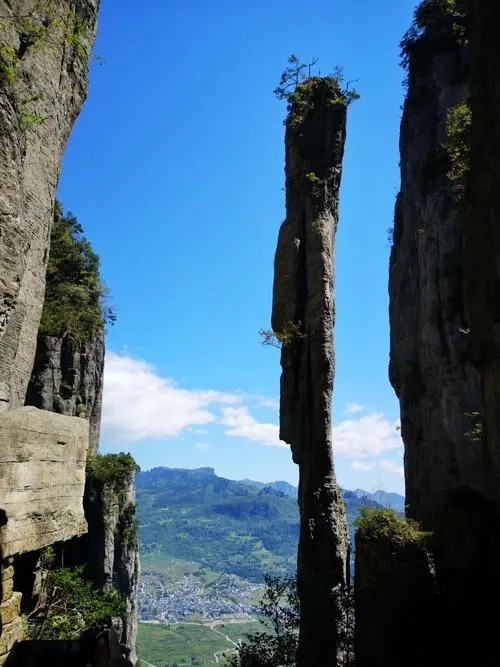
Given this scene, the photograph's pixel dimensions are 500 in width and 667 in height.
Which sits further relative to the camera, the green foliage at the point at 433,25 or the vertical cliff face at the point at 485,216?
the green foliage at the point at 433,25

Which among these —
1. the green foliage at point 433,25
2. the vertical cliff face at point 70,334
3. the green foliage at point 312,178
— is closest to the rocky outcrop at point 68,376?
the vertical cliff face at point 70,334

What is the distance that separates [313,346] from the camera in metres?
24.4

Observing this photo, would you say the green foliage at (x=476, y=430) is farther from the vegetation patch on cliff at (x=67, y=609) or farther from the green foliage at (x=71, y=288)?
the green foliage at (x=71, y=288)

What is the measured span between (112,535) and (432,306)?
903 inches

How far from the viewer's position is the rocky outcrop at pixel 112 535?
3091 centimetres

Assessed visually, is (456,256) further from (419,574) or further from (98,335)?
(98,335)

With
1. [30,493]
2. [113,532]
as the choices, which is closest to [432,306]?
[113,532]

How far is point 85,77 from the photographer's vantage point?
1235 centimetres

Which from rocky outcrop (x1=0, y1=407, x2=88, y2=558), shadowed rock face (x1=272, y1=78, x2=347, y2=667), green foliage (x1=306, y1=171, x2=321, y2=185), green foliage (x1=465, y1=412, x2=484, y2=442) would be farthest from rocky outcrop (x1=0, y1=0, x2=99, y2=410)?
green foliage (x1=306, y1=171, x2=321, y2=185)

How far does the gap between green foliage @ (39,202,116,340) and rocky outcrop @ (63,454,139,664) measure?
327 inches

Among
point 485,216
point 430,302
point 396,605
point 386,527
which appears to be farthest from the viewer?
point 430,302

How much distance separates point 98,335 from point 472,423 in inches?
918

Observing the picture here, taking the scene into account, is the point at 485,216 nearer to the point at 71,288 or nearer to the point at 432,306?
the point at 432,306

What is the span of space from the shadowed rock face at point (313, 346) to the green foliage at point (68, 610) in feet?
27.2
